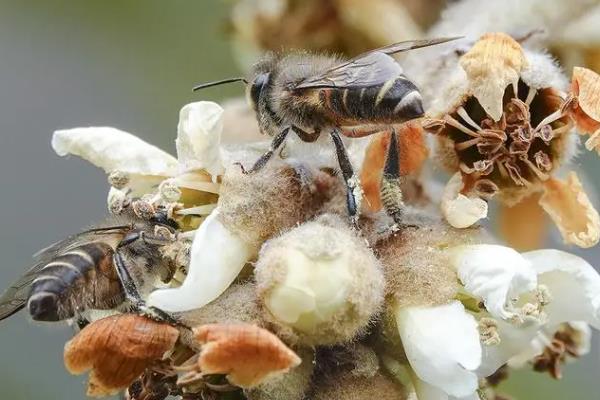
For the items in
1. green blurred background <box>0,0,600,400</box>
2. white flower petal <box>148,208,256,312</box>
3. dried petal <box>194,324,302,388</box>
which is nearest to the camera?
dried petal <box>194,324,302,388</box>

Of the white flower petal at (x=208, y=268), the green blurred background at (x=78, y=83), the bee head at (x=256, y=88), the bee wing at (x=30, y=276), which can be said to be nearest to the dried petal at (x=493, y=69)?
the bee head at (x=256, y=88)

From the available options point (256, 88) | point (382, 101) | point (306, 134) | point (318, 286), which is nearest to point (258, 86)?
point (256, 88)

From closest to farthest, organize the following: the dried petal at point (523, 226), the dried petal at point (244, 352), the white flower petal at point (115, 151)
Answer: the dried petal at point (244, 352) → the white flower petal at point (115, 151) → the dried petal at point (523, 226)

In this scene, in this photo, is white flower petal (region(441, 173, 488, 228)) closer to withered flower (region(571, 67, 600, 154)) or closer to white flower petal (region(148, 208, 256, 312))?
withered flower (region(571, 67, 600, 154))

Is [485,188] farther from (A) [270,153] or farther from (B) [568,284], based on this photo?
(A) [270,153]

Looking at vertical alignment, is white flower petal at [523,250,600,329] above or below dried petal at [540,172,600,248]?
below

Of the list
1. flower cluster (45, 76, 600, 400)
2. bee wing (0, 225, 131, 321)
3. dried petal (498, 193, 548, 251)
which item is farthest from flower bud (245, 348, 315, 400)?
dried petal (498, 193, 548, 251)

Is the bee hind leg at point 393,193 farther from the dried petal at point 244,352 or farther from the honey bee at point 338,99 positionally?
the dried petal at point 244,352
